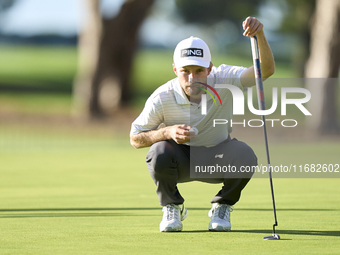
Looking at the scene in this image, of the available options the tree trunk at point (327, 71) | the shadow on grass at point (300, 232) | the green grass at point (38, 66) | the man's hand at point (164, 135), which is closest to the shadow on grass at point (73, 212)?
the man's hand at point (164, 135)

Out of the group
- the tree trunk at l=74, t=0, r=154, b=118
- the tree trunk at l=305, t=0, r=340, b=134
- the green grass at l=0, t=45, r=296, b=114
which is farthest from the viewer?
the green grass at l=0, t=45, r=296, b=114

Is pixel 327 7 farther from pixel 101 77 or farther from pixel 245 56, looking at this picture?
pixel 245 56

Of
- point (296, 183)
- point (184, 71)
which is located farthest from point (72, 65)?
point (184, 71)

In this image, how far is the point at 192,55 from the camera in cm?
566

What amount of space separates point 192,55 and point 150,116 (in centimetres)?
58

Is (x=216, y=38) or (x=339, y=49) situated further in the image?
(x=216, y=38)

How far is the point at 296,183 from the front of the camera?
936 cm

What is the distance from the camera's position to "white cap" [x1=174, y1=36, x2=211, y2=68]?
5.64 meters

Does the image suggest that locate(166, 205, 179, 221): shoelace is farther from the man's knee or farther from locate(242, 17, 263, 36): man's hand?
locate(242, 17, 263, 36): man's hand

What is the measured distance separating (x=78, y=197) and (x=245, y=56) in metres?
49.9

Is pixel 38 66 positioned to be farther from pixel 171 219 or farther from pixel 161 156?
pixel 171 219

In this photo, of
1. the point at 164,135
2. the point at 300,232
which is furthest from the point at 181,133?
the point at 300,232

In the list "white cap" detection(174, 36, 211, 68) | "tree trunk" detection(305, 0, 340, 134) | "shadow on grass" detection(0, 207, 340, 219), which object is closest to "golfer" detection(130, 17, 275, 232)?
"white cap" detection(174, 36, 211, 68)

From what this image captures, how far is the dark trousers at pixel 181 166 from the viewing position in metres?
5.78
